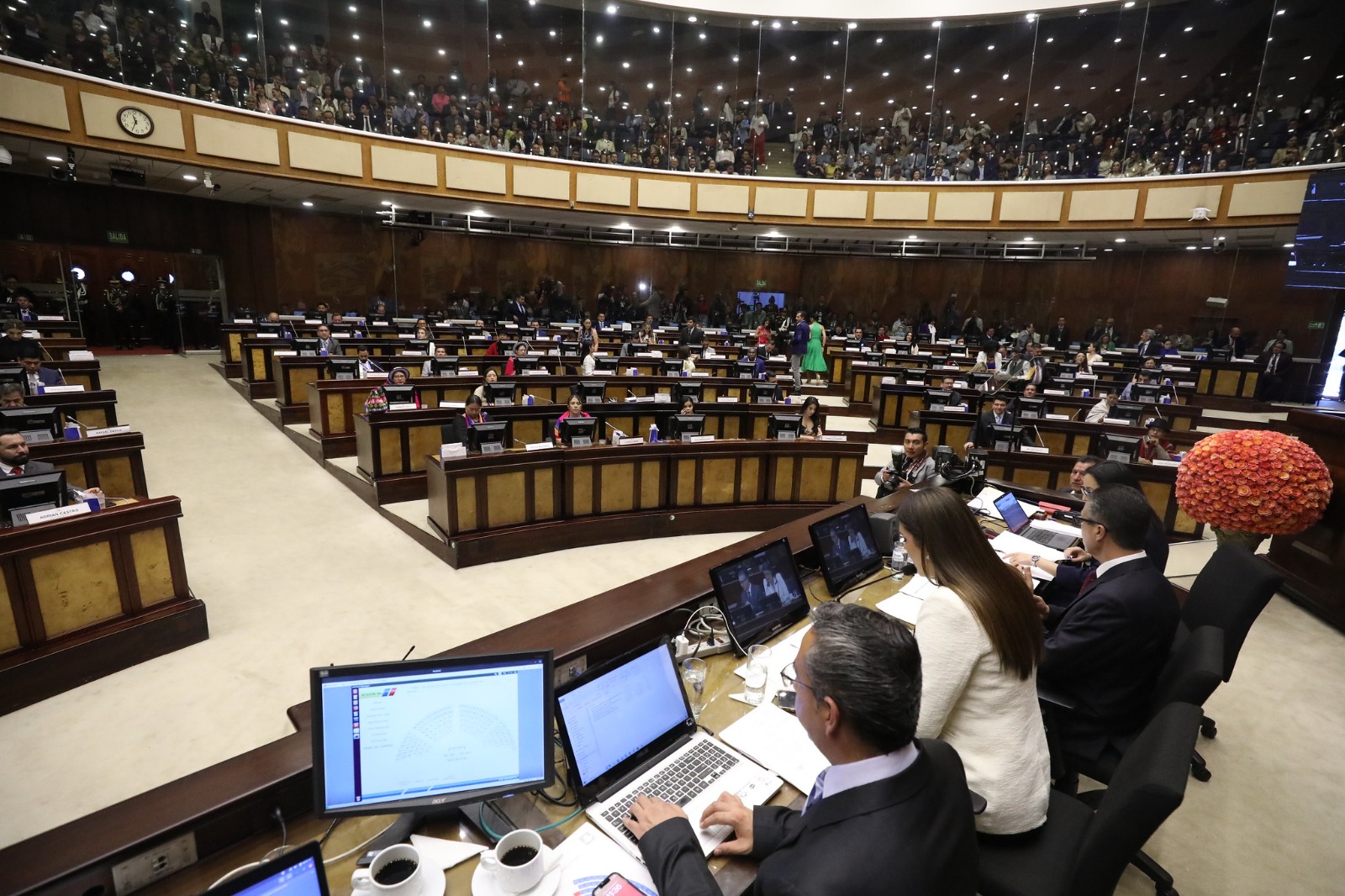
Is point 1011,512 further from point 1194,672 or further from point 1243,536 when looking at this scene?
point 1194,672

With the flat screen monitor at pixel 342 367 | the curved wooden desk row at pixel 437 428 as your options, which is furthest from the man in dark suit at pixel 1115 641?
the flat screen monitor at pixel 342 367

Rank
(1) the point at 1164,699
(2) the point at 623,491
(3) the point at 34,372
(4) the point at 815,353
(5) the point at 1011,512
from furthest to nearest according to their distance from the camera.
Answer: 1. (4) the point at 815,353
2. (3) the point at 34,372
3. (2) the point at 623,491
4. (5) the point at 1011,512
5. (1) the point at 1164,699

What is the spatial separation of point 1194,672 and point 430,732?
218cm

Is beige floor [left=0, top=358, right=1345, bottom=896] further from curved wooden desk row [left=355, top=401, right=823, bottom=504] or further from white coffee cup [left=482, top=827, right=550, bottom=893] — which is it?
white coffee cup [left=482, top=827, right=550, bottom=893]

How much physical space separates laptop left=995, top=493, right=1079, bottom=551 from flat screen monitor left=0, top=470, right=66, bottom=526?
5.39m

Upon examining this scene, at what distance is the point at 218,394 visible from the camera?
958 cm

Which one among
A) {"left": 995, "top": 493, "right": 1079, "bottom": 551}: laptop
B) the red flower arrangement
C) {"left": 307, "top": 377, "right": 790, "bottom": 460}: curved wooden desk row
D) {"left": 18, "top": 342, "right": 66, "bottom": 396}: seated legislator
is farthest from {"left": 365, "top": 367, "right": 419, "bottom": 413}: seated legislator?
the red flower arrangement

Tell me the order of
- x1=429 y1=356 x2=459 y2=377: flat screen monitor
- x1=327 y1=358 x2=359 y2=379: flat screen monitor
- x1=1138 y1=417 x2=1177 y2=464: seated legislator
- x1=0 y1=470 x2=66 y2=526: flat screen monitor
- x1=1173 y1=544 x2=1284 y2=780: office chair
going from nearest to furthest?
x1=1173 y1=544 x2=1284 y2=780: office chair → x1=0 y1=470 x2=66 y2=526: flat screen monitor → x1=1138 y1=417 x2=1177 y2=464: seated legislator → x1=327 y1=358 x2=359 y2=379: flat screen monitor → x1=429 y1=356 x2=459 y2=377: flat screen monitor

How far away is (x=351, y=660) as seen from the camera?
3789 millimetres

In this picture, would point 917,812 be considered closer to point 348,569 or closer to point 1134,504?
point 1134,504

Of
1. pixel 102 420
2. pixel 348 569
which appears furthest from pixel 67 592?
pixel 102 420

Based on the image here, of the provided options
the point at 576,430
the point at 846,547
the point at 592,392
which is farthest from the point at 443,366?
the point at 846,547

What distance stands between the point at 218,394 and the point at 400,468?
5.25 meters

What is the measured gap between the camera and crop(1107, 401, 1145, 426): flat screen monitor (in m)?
7.93
